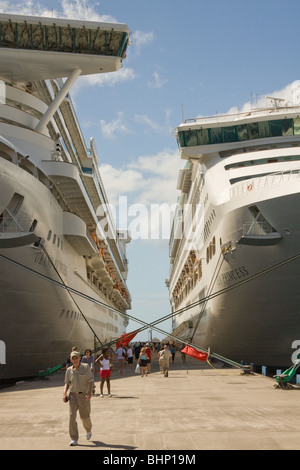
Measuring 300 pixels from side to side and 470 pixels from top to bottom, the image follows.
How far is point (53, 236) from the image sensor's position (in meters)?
19.5

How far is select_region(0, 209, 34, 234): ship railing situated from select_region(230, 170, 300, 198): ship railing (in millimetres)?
7970

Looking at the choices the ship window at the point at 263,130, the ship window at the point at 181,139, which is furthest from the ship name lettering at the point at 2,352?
the ship window at the point at 263,130

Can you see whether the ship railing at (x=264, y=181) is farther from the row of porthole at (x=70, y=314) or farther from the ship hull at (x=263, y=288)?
the row of porthole at (x=70, y=314)

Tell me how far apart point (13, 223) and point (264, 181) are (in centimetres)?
977

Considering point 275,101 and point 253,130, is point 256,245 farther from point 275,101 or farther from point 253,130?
point 275,101

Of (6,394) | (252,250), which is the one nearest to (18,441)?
(6,394)

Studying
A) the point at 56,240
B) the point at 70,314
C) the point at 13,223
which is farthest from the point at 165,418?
the point at 70,314

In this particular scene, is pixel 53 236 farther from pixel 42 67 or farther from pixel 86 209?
pixel 42 67

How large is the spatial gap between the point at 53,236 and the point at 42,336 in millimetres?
4100

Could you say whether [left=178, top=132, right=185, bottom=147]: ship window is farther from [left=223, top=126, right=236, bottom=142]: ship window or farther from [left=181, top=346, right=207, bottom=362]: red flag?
[left=181, top=346, right=207, bottom=362]: red flag

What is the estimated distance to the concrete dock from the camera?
20.6 ft

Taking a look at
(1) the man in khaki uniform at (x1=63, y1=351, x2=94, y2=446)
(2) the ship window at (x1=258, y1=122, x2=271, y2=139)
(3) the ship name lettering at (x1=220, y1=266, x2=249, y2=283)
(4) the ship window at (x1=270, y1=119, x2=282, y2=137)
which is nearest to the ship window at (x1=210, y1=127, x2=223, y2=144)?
(2) the ship window at (x1=258, y1=122, x2=271, y2=139)

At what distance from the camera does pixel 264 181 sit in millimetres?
19000

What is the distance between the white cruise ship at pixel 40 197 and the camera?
15898mm
